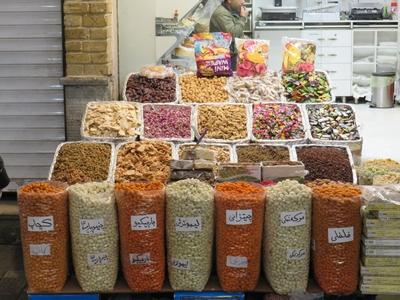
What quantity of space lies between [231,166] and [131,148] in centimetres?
103

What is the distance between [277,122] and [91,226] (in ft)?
7.42

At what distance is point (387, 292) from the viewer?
3.21 meters

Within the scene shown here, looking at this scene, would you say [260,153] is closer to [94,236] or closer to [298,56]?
[298,56]

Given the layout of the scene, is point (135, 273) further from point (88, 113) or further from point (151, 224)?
point (88, 113)

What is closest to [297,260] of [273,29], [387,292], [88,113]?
[387,292]

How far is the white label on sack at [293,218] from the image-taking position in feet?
10.3

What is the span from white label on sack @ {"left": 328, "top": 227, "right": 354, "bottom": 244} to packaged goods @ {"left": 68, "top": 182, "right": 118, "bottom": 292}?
101 centimetres

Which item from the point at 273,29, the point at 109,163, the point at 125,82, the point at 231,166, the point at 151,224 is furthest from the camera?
the point at 273,29

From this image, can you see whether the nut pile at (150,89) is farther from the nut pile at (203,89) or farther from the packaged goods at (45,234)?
the packaged goods at (45,234)

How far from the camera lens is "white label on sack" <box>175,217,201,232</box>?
3.15 metres

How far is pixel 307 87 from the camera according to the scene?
18.4ft

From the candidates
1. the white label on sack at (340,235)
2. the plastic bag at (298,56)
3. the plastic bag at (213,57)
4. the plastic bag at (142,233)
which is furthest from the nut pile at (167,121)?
the white label on sack at (340,235)

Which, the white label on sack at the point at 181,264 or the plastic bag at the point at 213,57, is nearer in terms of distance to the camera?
the white label on sack at the point at 181,264

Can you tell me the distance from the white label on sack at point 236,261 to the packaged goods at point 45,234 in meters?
0.79
